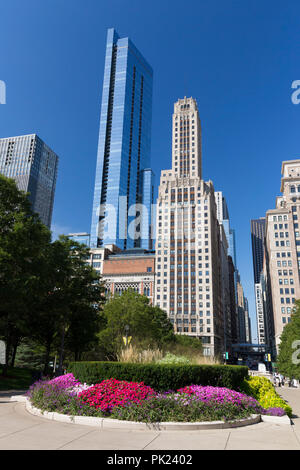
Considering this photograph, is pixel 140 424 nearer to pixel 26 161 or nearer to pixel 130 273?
pixel 130 273

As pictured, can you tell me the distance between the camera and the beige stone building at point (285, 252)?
110125 millimetres

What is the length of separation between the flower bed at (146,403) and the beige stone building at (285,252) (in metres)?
105

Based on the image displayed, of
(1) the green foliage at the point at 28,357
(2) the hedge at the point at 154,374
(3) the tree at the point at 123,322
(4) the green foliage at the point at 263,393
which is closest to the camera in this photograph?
(2) the hedge at the point at 154,374

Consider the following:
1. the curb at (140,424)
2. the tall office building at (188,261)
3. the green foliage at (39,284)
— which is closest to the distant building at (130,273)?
the tall office building at (188,261)

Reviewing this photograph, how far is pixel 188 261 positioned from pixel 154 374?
106092mm

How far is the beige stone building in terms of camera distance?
110m

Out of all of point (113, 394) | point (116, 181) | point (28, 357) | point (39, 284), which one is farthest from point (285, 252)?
point (113, 394)

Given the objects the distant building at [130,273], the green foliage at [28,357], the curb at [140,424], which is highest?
the distant building at [130,273]

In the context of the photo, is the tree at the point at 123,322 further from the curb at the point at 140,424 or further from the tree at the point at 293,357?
the curb at the point at 140,424

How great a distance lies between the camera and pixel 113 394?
11.4 m

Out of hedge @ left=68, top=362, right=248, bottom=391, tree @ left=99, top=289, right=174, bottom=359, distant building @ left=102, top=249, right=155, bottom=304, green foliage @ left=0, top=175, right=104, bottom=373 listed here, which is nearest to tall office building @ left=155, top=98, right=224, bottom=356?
distant building @ left=102, top=249, right=155, bottom=304

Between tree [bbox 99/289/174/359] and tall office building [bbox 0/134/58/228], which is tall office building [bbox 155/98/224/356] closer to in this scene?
tree [bbox 99/289/174/359]

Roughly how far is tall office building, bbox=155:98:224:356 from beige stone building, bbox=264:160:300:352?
847 inches
